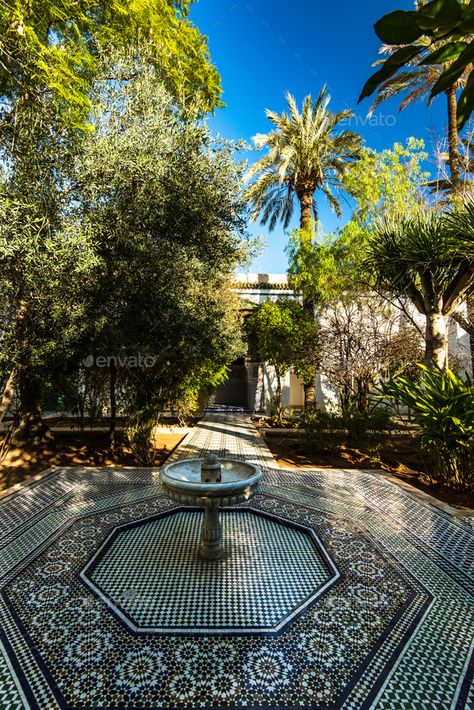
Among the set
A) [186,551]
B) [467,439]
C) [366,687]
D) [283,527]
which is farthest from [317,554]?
[467,439]

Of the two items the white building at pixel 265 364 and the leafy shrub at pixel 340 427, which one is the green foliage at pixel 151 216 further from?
the white building at pixel 265 364

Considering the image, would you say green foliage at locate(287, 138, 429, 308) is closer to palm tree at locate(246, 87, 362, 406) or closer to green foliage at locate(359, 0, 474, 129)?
palm tree at locate(246, 87, 362, 406)

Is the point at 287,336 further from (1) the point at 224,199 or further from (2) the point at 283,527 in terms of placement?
(2) the point at 283,527

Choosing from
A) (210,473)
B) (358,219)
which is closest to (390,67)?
(210,473)

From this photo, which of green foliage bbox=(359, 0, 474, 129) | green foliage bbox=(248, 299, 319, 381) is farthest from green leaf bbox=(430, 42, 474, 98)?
green foliage bbox=(248, 299, 319, 381)

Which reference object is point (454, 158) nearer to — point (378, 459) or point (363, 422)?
point (363, 422)

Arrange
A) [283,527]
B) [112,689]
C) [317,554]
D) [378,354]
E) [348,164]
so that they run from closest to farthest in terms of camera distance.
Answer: [112,689], [317,554], [283,527], [378,354], [348,164]

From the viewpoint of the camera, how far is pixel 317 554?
3701 millimetres

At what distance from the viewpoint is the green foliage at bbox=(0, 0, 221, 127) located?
455cm

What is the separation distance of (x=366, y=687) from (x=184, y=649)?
113 cm

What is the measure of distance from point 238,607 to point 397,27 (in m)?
3.36

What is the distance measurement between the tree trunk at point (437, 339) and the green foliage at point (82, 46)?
5.47m

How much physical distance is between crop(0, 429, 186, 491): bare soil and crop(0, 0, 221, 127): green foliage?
5.27 m

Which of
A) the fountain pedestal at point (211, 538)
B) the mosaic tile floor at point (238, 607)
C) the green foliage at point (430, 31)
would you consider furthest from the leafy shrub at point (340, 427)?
the green foliage at point (430, 31)
